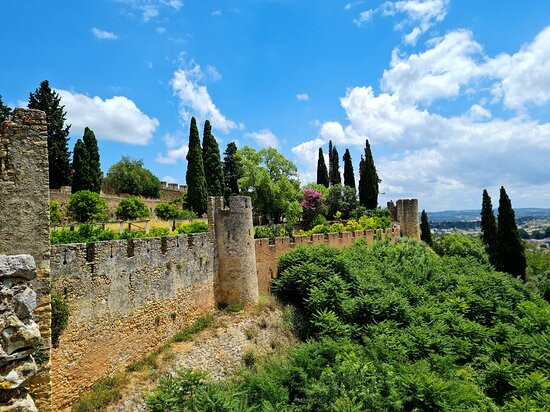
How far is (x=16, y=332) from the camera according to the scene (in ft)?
11.0

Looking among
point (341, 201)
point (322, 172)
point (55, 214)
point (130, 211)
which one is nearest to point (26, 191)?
point (55, 214)

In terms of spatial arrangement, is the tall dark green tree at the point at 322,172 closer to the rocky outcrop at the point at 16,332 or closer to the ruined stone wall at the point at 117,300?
the ruined stone wall at the point at 117,300

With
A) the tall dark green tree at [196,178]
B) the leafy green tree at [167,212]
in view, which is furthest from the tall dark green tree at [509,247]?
the leafy green tree at [167,212]

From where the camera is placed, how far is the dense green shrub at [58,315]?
9447 millimetres

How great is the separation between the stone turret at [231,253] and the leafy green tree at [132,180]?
2762 centimetres

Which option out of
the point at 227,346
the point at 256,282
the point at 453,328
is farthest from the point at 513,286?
the point at 227,346

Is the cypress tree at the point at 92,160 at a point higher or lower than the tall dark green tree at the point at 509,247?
higher

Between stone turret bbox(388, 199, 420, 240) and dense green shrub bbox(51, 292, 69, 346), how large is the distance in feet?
112

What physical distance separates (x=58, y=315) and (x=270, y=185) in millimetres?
26547

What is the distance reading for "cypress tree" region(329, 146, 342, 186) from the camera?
54.5 m

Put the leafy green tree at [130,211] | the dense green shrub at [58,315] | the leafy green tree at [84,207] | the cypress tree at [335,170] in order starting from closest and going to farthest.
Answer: the dense green shrub at [58,315]
the leafy green tree at [84,207]
the leafy green tree at [130,211]
the cypress tree at [335,170]

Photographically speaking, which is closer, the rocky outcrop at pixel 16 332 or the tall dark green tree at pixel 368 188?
the rocky outcrop at pixel 16 332

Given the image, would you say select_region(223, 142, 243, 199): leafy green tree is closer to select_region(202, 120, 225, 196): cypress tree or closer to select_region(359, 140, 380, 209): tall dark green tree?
select_region(202, 120, 225, 196): cypress tree

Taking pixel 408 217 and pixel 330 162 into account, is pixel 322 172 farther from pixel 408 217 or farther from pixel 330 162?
pixel 408 217
